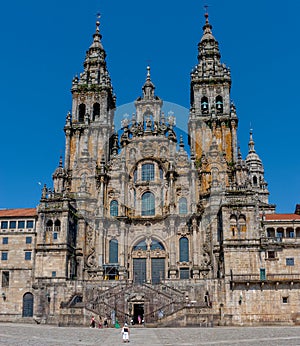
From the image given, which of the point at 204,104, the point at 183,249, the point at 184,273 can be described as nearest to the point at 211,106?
Answer: the point at 204,104

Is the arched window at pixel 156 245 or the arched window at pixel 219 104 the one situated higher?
the arched window at pixel 219 104

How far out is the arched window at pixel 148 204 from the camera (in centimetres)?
6022

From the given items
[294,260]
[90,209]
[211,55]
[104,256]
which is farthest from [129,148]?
[294,260]

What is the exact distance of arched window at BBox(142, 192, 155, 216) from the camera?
198 ft

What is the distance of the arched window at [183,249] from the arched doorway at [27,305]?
18592 millimetres

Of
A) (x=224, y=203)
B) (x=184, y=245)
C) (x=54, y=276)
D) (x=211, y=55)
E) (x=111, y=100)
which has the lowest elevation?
(x=54, y=276)

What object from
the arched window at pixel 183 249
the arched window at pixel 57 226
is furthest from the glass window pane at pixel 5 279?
the arched window at pixel 183 249

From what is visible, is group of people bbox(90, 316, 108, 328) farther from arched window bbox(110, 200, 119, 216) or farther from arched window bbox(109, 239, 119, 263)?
arched window bbox(110, 200, 119, 216)

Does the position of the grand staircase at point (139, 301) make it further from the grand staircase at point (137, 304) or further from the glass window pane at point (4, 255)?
the glass window pane at point (4, 255)

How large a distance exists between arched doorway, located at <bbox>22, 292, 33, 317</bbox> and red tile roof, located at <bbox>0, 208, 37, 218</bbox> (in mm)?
9502

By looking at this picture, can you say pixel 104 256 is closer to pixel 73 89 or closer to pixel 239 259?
pixel 239 259

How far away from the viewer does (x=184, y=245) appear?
57.4 m

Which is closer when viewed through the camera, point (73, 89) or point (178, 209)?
point (178, 209)

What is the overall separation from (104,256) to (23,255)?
984 centimetres
